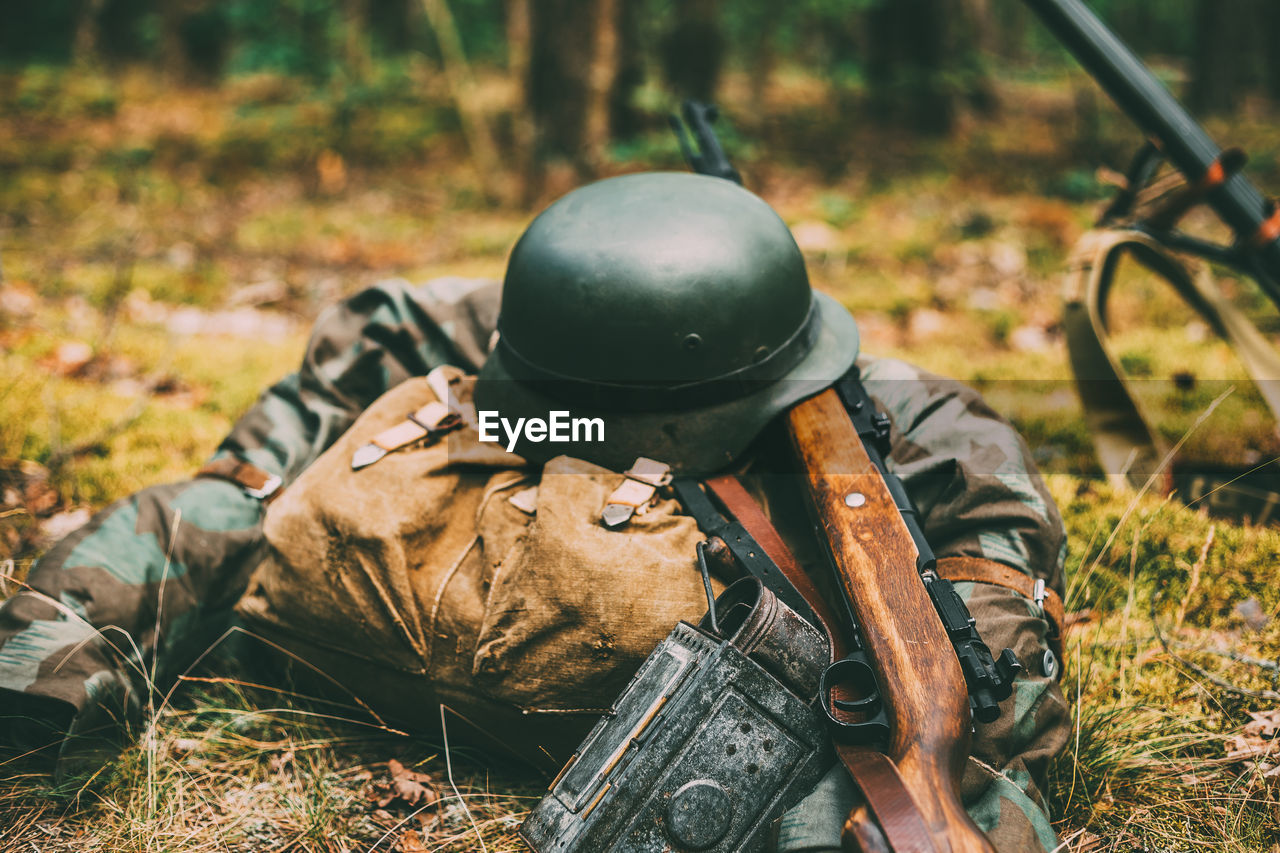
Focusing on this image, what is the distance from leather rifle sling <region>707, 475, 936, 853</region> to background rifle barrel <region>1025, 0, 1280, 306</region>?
7.62 feet

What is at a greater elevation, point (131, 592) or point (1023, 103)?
point (131, 592)

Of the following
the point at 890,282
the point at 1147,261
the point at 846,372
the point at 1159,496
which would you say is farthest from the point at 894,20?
the point at 846,372

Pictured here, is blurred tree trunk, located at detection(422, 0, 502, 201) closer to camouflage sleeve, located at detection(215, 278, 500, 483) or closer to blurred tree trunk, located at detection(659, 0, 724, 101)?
blurred tree trunk, located at detection(659, 0, 724, 101)

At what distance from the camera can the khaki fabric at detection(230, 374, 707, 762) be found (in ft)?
6.24

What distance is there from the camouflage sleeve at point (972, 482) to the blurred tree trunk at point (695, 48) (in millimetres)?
7427

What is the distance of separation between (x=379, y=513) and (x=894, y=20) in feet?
27.7

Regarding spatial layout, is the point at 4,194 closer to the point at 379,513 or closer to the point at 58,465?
the point at 58,465

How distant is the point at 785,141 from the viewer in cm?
934

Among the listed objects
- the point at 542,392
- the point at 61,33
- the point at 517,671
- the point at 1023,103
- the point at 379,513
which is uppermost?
the point at 61,33

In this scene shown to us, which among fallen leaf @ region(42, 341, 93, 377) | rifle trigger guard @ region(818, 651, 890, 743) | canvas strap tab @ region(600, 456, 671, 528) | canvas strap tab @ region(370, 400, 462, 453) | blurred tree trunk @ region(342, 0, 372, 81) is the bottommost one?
fallen leaf @ region(42, 341, 93, 377)

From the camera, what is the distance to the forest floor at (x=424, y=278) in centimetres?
203

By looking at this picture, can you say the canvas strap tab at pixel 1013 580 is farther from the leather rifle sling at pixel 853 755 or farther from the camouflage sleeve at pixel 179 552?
the camouflage sleeve at pixel 179 552

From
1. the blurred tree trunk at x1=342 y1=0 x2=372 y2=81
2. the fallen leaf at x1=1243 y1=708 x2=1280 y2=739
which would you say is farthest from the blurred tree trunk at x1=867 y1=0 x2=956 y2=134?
the fallen leaf at x1=1243 y1=708 x2=1280 y2=739

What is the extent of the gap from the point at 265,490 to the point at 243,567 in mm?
242
